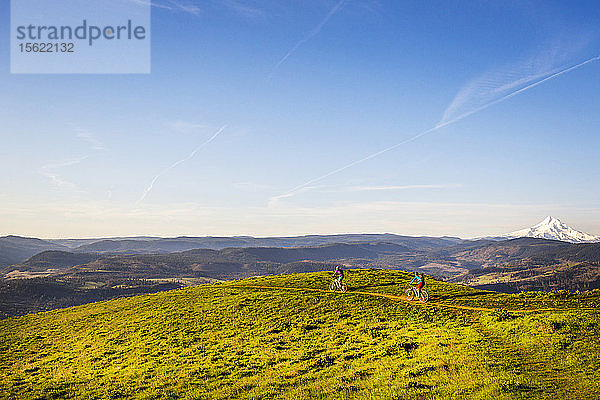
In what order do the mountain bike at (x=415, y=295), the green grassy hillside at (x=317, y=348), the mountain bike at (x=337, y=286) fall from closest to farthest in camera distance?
the green grassy hillside at (x=317, y=348)
the mountain bike at (x=415, y=295)
the mountain bike at (x=337, y=286)

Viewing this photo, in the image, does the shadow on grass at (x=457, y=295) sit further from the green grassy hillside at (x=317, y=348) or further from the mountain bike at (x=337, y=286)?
the mountain bike at (x=337, y=286)

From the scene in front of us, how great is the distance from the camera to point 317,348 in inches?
1273

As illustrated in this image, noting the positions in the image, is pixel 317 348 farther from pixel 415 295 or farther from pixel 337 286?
pixel 337 286

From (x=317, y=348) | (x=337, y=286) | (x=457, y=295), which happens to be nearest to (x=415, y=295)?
(x=457, y=295)

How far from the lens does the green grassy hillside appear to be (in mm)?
23188

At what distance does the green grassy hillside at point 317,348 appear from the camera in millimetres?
23188

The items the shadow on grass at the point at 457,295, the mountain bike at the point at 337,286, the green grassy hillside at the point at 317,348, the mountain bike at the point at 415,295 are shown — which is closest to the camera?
the green grassy hillside at the point at 317,348

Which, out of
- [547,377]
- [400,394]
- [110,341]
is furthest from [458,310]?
[110,341]

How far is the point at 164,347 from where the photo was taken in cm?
3641

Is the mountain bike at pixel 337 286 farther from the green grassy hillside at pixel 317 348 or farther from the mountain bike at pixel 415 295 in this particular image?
the mountain bike at pixel 415 295

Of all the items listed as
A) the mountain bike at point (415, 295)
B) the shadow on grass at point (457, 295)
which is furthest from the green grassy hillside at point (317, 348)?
the mountain bike at point (415, 295)

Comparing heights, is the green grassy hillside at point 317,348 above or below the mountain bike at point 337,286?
below

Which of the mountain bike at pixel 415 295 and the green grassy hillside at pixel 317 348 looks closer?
the green grassy hillside at pixel 317 348

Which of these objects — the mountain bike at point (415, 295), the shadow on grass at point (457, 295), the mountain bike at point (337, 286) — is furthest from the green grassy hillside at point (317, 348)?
the mountain bike at point (337, 286)
